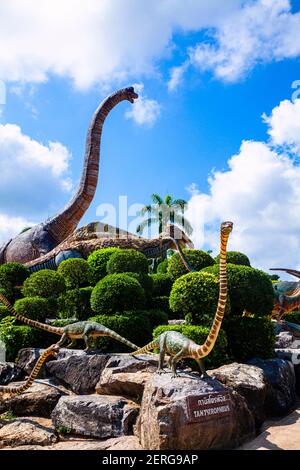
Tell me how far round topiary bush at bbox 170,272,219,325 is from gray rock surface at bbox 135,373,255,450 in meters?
2.28

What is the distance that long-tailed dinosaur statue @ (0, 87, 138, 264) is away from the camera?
596 inches

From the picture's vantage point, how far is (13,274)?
12.0 m

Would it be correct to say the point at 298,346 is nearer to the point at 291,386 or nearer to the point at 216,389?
the point at 291,386

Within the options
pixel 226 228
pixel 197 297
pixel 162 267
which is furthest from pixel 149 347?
pixel 162 267

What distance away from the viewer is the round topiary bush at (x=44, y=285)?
10883 millimetres

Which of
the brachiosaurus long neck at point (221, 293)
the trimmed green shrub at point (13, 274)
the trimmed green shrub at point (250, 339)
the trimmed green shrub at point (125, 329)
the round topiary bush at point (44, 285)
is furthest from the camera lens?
the trimmed green shrub at point (13, 274)

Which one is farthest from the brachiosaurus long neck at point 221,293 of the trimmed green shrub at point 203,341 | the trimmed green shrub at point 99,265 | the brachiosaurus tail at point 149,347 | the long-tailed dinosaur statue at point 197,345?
the trimmed green shrub at point 99,265

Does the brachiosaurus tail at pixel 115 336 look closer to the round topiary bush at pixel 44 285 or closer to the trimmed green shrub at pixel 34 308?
the trimmed green shrub at pixel 34 308

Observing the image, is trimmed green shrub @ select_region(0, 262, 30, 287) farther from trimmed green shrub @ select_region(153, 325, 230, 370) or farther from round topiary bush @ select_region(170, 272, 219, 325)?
trimmed green shrub @ select_region(153, 325, 230, 370)

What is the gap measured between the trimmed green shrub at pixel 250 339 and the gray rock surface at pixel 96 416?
284cm
